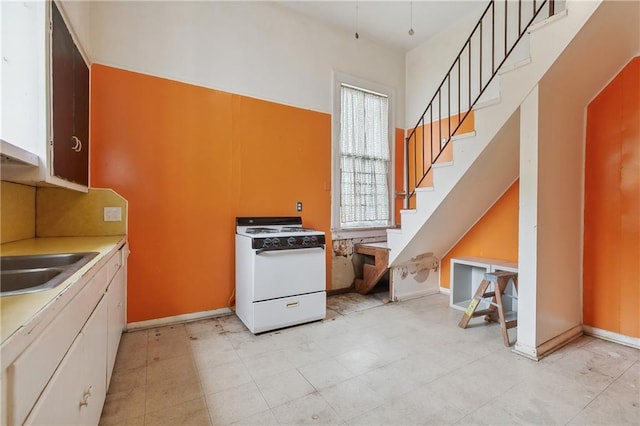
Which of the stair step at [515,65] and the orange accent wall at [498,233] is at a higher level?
the stair step at [515,65]

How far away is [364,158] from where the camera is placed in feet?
14.4

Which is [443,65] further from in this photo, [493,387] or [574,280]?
[493,387]

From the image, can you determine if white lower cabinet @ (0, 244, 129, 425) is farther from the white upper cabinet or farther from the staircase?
the staircase

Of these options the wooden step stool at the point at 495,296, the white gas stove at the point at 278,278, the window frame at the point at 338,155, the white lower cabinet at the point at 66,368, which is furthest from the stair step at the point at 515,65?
the white lower cabinet at the point at 66,368

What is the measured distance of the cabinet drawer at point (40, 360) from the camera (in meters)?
0.63

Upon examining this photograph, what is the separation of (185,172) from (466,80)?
12.2ft

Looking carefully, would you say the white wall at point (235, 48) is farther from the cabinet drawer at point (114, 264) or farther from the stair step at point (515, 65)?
the stair step at point (515, 65)

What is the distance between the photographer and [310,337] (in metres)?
2.79

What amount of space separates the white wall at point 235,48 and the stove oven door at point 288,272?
74.7 inches

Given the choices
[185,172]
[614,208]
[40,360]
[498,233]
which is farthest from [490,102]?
[40,360]

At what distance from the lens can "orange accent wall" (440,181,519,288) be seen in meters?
3.48

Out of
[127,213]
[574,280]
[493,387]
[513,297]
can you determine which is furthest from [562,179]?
[127,213]

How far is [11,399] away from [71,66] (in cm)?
236

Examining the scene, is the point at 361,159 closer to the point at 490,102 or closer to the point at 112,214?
the point at 490,102
